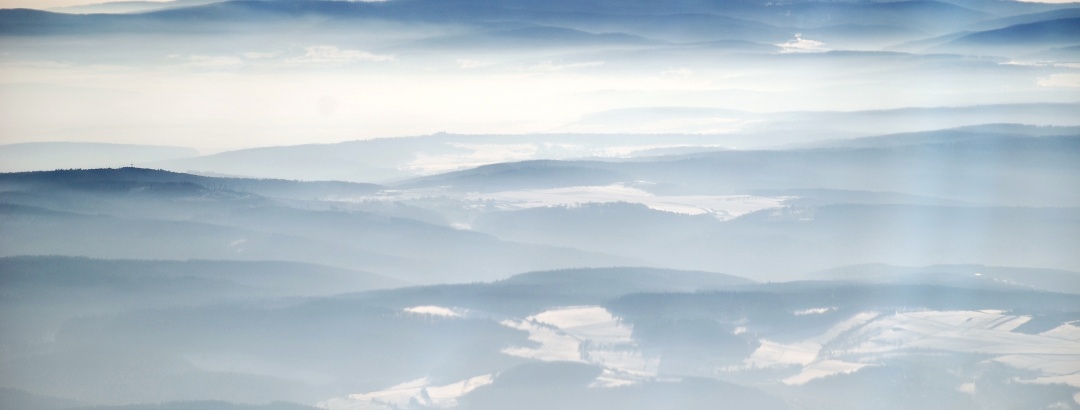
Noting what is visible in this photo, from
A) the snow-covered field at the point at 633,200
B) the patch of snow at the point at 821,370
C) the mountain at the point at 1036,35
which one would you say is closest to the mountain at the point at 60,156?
the snow-covered field at the point at 633,200

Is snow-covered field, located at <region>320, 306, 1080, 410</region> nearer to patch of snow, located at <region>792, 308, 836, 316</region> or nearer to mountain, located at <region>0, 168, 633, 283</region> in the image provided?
patch of snow, located at <region>792, 308, 836, 316</region>

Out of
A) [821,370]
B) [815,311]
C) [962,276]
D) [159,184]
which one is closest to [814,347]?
[821,370]

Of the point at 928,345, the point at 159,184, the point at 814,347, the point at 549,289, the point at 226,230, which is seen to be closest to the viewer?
the point at 928,345

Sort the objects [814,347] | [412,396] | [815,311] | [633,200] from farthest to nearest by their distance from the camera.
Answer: [633,200] → [815,311] → [814,347] → [412,396]

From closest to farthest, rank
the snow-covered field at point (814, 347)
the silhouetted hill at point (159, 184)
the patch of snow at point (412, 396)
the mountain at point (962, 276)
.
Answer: the patch of snow at point (412, 396)
the snow-covered field at point (814, 347)
the mountain at point (962, 276)
the silhouetted hill at point (159, 184)

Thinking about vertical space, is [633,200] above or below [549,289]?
above

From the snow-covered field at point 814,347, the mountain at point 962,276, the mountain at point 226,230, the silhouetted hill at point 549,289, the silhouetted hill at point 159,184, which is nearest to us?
the snow-covered field at point 814,347

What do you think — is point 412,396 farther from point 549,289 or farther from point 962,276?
point 962,276

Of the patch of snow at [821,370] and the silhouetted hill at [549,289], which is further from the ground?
the silhouetted hill at [549,289]

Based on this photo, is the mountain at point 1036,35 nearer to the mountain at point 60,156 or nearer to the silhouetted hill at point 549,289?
the silhouetted hill at point 549,289

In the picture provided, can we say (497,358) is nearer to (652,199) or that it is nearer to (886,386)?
(886,386)

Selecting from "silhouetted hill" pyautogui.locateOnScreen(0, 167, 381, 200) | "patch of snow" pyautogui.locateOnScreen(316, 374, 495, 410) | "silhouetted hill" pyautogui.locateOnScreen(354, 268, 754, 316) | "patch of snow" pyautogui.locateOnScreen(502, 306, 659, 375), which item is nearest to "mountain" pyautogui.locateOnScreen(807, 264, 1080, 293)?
"silhouetted hill" pyautogui.locateOnScreen(354, 268, 754, 316)

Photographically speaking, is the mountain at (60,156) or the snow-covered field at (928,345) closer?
the snow-covered field at (928,345)
